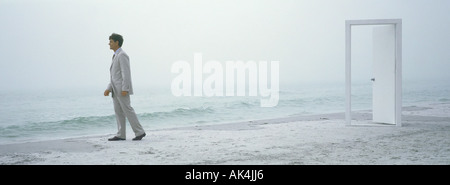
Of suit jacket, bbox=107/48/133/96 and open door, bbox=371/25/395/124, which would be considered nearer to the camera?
suit jacket, bbox=107/48/133/96

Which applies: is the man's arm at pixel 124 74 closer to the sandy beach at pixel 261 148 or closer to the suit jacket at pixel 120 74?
the suit jacket at pixel 120 74

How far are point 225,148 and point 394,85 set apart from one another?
14.5 ft

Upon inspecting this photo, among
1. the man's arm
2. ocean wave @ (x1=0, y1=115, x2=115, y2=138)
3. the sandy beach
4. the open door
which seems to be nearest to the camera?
the sandy beach

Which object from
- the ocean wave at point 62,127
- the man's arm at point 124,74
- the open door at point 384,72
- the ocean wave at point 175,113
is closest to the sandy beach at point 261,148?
the open door at point 384,72

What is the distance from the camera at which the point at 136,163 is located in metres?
5.45

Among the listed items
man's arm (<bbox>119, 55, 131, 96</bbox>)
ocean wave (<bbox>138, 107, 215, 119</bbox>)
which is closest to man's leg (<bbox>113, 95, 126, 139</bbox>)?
man's arm (<bbox>119, 55, 131, 96</bbox>)

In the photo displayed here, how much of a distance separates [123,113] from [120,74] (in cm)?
65

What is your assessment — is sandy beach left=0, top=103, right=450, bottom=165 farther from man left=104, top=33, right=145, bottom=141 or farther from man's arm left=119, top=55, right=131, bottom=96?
man's arm left=119, top=55, right=131, bottom=96

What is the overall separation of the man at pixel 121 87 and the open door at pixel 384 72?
5.03 metres

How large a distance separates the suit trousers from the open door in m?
5.05

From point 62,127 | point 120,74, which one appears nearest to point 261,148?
point 120,74

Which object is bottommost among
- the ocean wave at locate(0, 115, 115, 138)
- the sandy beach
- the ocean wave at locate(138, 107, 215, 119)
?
the ocean wave at locate(0, 115, 115, 138)

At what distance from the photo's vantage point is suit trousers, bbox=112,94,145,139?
733 centimetres
